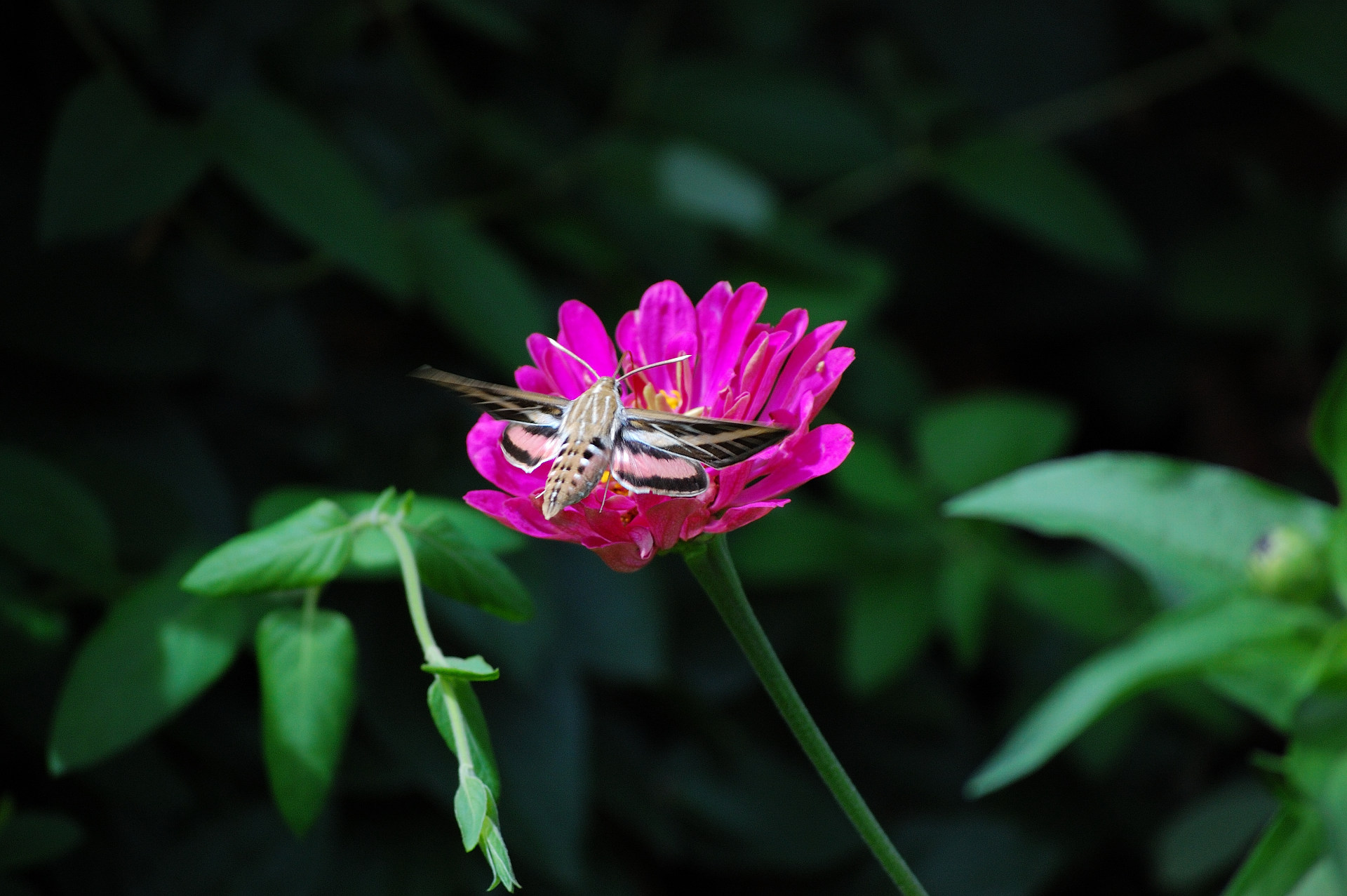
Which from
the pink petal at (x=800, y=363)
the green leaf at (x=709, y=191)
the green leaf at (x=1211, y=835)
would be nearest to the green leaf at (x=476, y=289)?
the green leaf at (x=709, y=191)

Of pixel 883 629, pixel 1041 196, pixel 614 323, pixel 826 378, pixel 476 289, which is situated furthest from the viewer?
pixel 1041 196

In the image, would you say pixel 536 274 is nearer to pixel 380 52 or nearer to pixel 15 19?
pixel 380 52

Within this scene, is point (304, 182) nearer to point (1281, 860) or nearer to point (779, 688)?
point (779, 688)

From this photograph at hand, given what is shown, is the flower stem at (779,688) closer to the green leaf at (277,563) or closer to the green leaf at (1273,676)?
the green leaf at (277,563)

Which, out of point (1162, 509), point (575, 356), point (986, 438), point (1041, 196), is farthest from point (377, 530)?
point (1041, 196)

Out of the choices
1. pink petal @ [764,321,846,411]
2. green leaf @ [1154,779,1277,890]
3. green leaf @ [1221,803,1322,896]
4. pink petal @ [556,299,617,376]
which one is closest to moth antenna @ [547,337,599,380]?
pink petal @ [556,299,617,376]

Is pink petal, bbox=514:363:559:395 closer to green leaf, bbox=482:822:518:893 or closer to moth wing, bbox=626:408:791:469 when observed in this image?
moth wing, bbox=626:408:791:469

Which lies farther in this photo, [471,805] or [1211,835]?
[1211,835]
